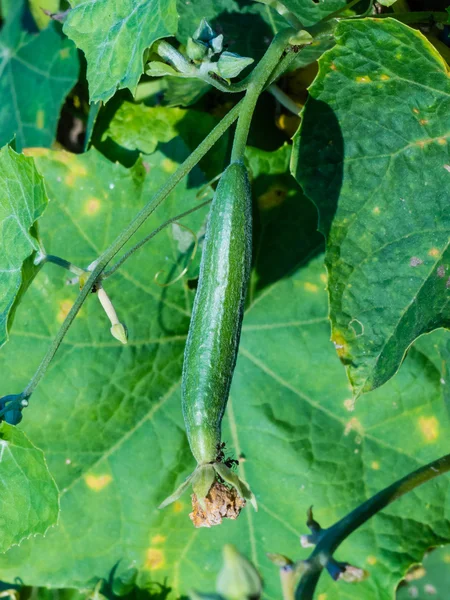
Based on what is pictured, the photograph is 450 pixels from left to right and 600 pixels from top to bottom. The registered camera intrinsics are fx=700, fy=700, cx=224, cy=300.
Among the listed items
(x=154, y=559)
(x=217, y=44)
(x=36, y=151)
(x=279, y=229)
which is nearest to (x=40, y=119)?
(x=36, y=151)

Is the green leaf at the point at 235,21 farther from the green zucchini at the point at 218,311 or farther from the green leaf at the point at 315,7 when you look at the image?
the green zucchini at the point at 218,311

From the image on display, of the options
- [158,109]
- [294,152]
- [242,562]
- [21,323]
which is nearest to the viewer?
[242,562]

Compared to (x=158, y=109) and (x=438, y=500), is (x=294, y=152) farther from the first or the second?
(x=438, y=500)

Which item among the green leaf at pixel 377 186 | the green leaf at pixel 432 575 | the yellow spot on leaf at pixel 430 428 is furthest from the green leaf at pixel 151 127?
the green leaf at pixel 432 575

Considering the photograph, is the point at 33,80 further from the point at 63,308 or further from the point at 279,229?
the point at 279,229

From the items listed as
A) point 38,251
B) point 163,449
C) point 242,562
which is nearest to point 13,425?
point 38,251
